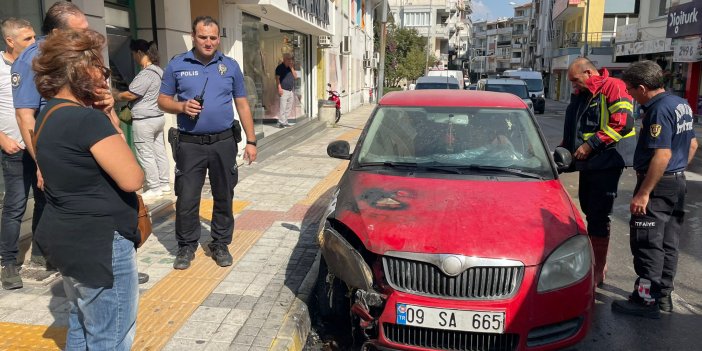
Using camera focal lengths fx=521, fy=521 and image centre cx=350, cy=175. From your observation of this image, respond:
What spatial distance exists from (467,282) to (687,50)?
21435 mm

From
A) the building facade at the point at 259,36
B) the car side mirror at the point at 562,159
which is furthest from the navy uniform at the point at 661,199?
the building facade at the point at 259,36

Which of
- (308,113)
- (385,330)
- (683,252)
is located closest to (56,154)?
(385,330)

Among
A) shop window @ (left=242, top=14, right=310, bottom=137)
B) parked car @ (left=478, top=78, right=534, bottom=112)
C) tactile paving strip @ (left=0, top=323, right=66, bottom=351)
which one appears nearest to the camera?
tactile paving strip @ (left=0, top=323, right=66, bottom=351)

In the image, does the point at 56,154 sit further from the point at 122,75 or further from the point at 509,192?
the point at 122,75

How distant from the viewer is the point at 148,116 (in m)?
6.14

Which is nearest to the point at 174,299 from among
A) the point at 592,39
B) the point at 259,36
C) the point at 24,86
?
the point at 24,86

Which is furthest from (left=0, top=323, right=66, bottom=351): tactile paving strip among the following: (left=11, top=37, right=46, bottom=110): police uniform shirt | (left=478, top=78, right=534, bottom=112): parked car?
(left=478, top=78, right=534, bottom=112): parked car

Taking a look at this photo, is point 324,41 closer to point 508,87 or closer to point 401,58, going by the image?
point 508,87

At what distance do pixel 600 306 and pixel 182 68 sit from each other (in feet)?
13.0

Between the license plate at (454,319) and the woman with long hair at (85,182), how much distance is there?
1.51 meters

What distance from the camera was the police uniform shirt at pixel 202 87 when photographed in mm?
4258

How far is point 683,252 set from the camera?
5582 millimetres

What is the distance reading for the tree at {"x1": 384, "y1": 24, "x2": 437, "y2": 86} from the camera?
40.0m

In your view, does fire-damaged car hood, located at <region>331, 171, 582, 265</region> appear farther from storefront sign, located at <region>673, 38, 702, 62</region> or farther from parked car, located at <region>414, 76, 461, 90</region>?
storefront sign, located at <region>673, 38, 702, 62</region>
